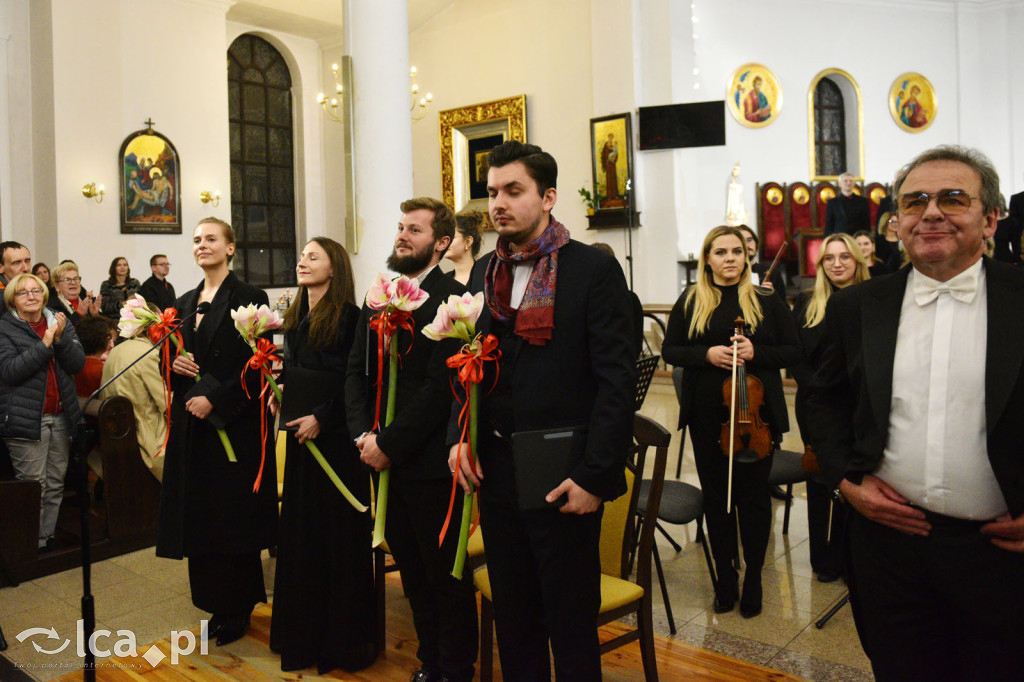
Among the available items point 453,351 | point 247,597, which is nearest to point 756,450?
point 453,351

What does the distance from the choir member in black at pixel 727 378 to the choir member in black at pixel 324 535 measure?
1.47 meters

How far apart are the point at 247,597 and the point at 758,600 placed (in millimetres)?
2182

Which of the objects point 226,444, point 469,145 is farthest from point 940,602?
point 469,145

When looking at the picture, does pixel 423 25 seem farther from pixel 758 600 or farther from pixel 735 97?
pixel 758 600

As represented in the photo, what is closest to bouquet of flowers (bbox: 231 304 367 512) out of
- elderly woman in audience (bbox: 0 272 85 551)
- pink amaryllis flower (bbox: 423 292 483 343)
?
pink amaryllis flower (bbox: 423 292 483 343)

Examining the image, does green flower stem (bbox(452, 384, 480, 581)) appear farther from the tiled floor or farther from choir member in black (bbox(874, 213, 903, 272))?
choir member in black (bbox(874, 213, 903, 272))

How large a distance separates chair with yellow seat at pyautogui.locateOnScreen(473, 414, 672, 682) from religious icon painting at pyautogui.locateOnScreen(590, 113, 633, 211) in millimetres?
8808

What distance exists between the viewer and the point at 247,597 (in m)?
3.46

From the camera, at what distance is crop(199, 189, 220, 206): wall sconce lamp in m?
12.3

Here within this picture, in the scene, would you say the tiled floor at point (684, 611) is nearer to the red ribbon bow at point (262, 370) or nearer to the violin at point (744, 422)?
the violin at point (744, 422)

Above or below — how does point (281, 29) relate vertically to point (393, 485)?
above

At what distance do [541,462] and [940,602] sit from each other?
3.14ft

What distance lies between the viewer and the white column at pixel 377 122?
22.3ft

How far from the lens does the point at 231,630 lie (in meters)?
3.39
